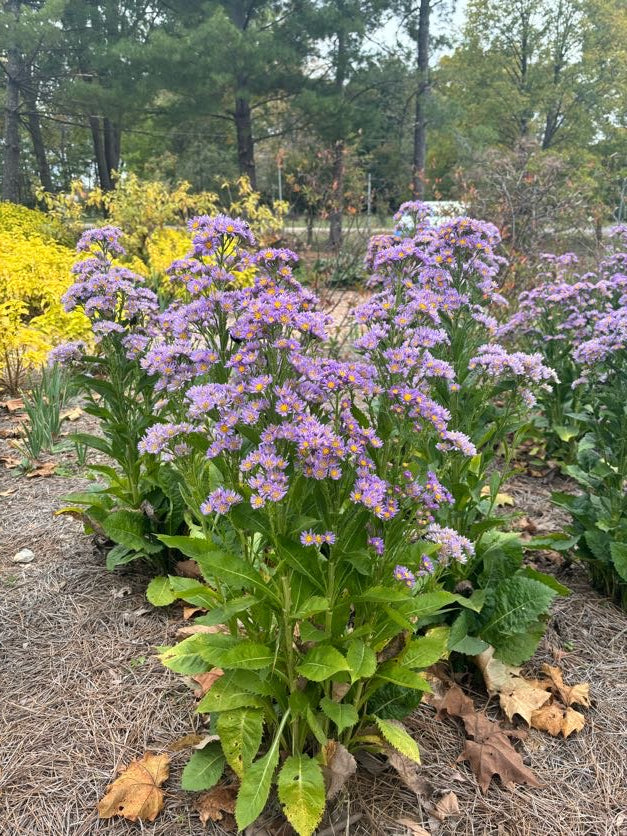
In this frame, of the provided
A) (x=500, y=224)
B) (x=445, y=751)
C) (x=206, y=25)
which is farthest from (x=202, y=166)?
(x=445, y=751)

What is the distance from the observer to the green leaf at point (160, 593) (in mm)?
2314

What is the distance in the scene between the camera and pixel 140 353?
2471mm

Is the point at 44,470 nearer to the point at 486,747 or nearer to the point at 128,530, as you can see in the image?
the point at 128,530

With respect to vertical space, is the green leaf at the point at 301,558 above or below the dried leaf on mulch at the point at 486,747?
above

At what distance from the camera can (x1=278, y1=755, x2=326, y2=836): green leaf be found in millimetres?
1456

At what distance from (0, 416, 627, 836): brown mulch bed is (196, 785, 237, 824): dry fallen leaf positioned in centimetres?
3

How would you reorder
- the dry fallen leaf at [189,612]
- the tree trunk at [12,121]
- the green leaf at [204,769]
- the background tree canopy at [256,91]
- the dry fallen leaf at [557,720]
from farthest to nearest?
the tree trunk at [12,121]
the background tree canopy at [256,91]
the dry fallen leaf at [189,612]
the dry fallen leaf at [557,720]
the green leaf at [204,769]

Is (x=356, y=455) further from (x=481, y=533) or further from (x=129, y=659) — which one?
(x=129, y=659)

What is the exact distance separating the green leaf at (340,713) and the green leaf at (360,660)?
0.12 meters

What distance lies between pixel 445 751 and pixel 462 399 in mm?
1347

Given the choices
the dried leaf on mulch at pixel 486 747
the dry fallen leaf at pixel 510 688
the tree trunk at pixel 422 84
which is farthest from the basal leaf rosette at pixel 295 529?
the tree trunk at pixel 422 84

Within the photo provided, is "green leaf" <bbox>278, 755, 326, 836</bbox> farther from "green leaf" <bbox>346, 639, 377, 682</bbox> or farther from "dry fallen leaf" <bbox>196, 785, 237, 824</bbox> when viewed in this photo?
"green leaf" <bbox>346, 639, 377, 682</bbox>

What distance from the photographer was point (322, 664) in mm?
1535

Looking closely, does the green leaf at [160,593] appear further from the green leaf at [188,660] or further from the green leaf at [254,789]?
the green leaf at [254,789]
